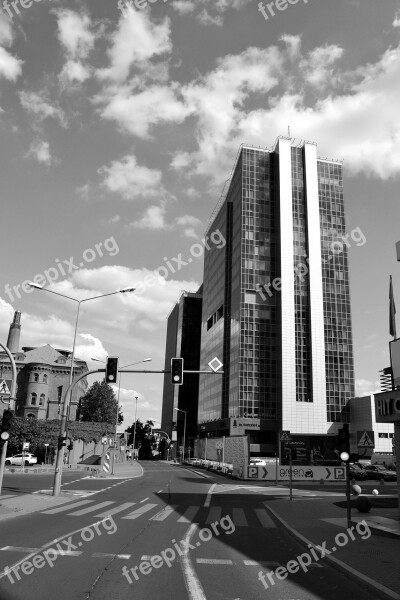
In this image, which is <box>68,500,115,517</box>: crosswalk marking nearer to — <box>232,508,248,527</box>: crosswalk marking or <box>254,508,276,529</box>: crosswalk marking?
<box>232,508,248,527</box>: crosswalk marking

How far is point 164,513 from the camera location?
18.0m

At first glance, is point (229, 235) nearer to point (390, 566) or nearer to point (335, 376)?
point (335, 376)

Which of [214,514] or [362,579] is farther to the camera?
[214,514]

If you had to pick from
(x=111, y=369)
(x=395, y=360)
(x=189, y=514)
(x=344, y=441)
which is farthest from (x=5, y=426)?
(x=395, y=360)

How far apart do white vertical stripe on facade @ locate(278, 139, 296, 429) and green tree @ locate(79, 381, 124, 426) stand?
3332 cm

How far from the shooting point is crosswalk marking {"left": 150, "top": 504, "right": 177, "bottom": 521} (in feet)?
53.9

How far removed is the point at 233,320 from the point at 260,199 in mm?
25618

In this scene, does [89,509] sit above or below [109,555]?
below

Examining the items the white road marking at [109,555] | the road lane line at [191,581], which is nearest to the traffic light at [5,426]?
the white road marking at [109,555]

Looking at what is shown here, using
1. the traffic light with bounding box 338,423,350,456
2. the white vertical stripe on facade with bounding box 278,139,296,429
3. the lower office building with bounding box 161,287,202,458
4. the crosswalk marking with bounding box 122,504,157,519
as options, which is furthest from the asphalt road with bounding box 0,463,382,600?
the lower office building with bounding box 161,287,202,458

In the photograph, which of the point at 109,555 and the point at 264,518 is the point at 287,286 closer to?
the point at 264,518

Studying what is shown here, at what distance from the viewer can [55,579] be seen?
8.19 metres

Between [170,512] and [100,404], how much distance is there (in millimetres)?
78101

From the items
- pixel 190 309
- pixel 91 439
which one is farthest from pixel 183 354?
pixel 91 439
